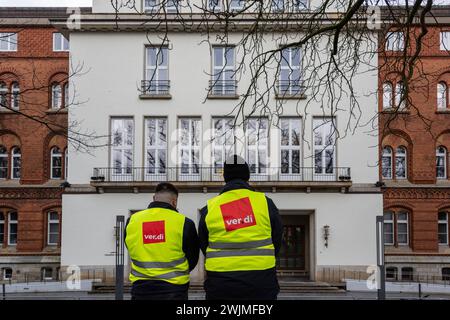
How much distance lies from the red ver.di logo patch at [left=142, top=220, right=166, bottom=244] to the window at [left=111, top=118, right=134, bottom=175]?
20.4 m

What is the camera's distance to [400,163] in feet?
93.6

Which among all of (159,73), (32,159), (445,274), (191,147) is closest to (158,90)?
(159,73)

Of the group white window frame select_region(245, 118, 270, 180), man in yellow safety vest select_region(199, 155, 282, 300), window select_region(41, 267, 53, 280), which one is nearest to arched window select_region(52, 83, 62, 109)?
window select_region(41, 267, 53, 280)

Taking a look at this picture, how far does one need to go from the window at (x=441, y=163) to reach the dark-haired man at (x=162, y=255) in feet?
87.4

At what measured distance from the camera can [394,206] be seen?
90.9 ft

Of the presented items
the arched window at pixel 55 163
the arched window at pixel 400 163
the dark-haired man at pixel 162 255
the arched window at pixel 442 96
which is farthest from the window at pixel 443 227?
the dark-haired man at pixel 162 255

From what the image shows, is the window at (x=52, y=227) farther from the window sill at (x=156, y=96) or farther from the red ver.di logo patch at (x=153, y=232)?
the red ver.di logo patch at (x=153, y=232)

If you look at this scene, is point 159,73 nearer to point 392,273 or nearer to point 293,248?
point 293,248

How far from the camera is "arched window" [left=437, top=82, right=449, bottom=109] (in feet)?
93.8

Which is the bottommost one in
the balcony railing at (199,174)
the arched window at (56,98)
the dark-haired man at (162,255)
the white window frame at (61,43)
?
the dark-haired man at (162,255)

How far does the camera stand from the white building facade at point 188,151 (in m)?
24.0

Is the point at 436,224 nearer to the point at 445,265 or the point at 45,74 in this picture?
the point at 445,265

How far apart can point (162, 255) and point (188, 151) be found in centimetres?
2021
